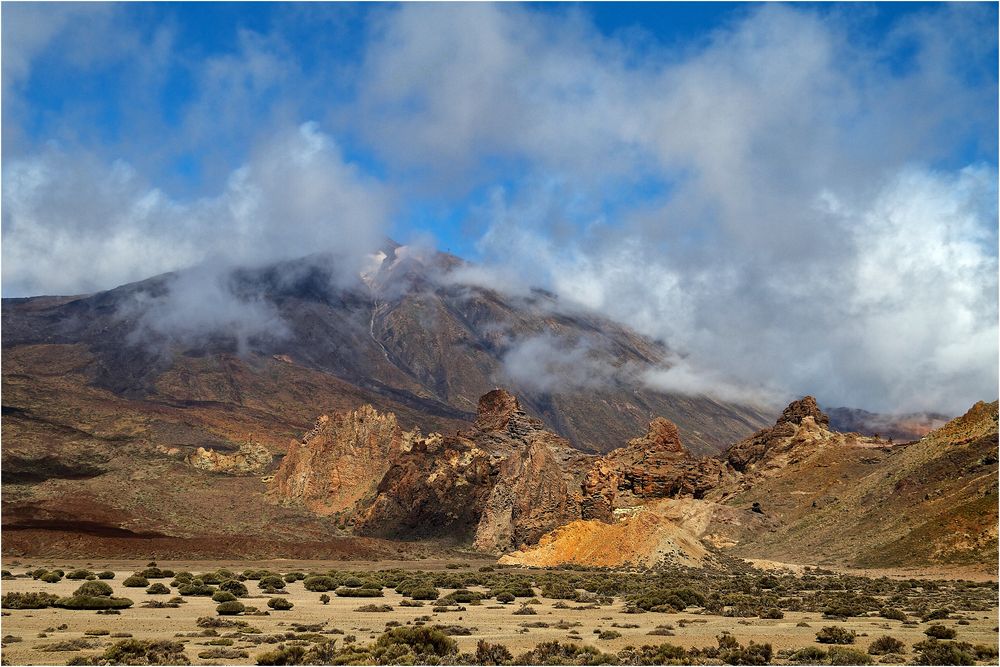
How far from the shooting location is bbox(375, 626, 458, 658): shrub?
24.8 metres

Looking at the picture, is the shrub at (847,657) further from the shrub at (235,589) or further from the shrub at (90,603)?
the shrub at (235,589)

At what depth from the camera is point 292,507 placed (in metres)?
149

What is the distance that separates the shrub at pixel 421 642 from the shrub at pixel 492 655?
0.80 meters

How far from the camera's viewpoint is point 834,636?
30.1 meters

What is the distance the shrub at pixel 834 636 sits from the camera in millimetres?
29781

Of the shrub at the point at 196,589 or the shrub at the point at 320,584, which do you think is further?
the shrub at the point at 320,584

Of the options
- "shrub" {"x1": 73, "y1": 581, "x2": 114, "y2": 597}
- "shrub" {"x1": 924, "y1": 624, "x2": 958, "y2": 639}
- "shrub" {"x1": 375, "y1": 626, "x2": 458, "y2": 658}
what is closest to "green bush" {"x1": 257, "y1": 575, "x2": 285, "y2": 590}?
"shrub" {"x1": 73, "y1": 581, "x2": 114, "y2": 597}

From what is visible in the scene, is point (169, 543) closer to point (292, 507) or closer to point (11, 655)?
point (292, 507)

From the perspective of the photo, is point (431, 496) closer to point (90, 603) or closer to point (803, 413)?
point (803, 413)

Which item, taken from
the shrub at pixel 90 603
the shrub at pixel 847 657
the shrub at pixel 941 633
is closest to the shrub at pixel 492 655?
the shrub at pixel 847 657

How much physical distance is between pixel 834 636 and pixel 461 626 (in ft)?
43.4

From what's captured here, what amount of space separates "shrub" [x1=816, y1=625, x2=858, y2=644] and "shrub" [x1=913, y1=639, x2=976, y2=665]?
8.36 ft

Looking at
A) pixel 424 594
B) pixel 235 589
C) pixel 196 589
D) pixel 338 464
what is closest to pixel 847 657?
pixel 424 594

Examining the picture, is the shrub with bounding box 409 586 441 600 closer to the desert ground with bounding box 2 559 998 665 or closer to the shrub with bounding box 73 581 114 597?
the desert ground with bounding box 2 559 998 665
